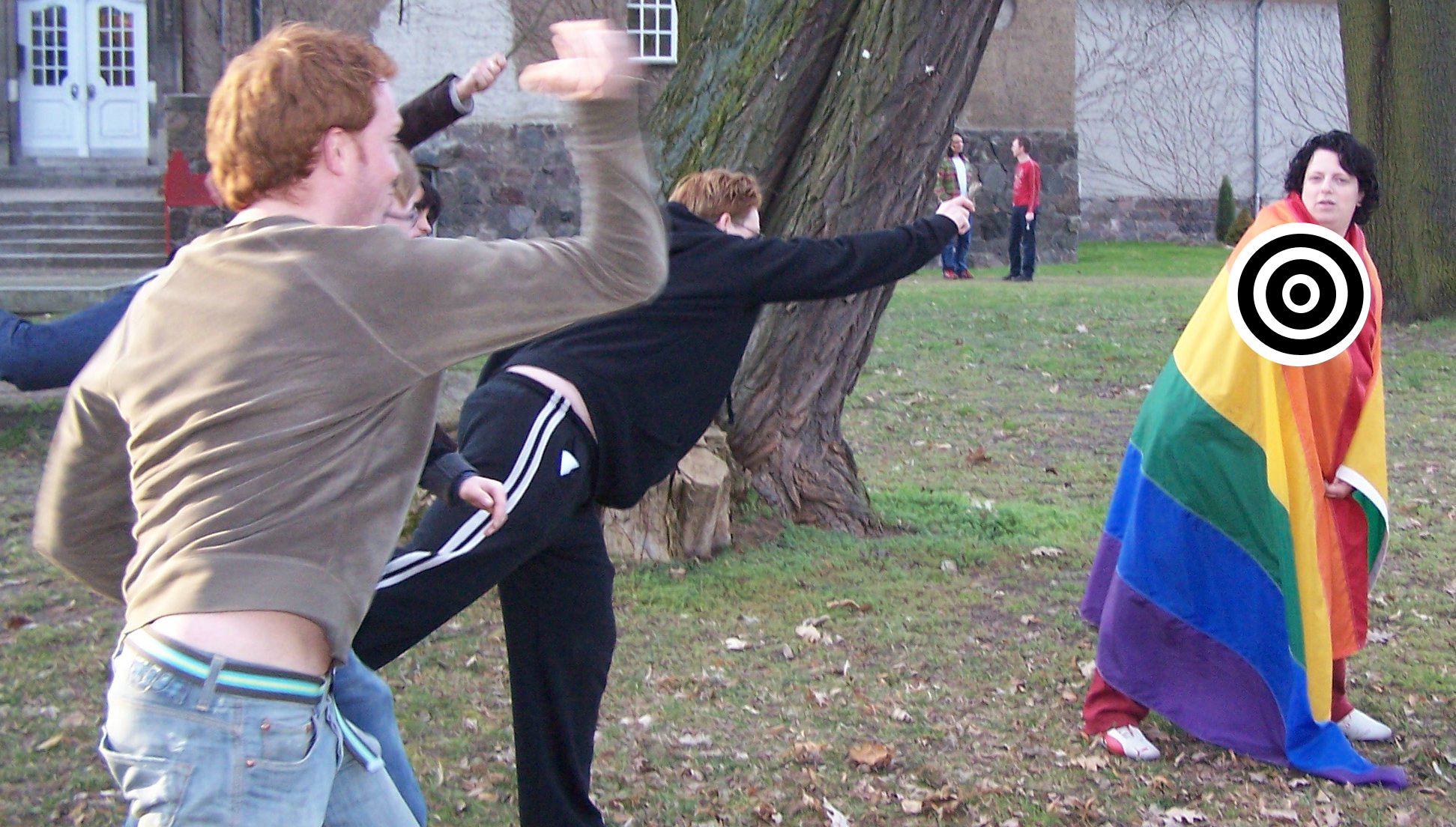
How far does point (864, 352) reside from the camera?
23.2 feet

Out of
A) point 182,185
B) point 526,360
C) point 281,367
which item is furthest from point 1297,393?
point 182,185

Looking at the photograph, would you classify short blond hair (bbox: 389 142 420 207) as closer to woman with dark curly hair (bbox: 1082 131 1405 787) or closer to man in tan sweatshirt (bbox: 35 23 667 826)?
man in tan sweatshirt (bbox: 35 23 667 826)

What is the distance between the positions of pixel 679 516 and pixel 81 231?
14.6m

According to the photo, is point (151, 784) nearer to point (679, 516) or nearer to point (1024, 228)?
point (679, 516)

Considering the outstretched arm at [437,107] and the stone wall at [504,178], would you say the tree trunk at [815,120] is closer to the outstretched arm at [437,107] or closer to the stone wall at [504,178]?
the outstretched arm at [437,107]

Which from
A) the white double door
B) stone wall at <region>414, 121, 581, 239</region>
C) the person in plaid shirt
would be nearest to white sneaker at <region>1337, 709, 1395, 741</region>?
the person in plaid shirt

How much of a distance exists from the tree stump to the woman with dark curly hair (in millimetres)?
2165

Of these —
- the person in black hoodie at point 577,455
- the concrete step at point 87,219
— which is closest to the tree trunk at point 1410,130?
the person in black hoodie at point 577,455

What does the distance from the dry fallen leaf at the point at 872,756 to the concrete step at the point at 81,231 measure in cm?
1618

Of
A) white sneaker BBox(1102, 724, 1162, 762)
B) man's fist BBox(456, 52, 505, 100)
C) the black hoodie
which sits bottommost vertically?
white sneaker BBox(1102, 724, 1162, 762)

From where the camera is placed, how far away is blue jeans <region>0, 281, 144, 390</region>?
9.84ft

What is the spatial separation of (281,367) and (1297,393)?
3.42 metres

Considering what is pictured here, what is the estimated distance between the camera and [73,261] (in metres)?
18.2

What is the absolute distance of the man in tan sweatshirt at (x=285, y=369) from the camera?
82.2 inches
